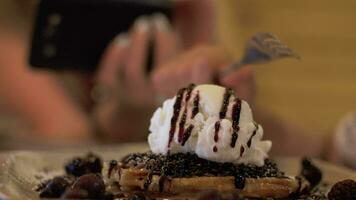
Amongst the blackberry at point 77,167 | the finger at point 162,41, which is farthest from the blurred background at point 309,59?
the blackberry at point 77,167

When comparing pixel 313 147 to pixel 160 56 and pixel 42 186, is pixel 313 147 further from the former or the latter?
pixel 42 186

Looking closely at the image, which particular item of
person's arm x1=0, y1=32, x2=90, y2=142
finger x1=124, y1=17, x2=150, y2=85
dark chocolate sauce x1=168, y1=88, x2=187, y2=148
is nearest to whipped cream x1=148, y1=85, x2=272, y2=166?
dark chocolate sauce x1=168, y1=88, x2=187, y2=148

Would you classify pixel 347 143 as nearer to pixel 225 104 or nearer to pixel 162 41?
pixel 225 104

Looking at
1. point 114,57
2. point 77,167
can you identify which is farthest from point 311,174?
point 114,57

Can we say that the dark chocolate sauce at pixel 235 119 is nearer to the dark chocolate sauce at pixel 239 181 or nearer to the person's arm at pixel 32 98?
the dark chocolate sauce at pixel 239 181

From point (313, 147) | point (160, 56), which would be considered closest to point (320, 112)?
point (313, 147)

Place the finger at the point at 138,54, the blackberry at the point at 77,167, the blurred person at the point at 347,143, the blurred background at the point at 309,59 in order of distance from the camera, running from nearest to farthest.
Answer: the blackberry at the point at 77,167
the blurred person at the point at 347,143
the finger at the point at 138,54
the blurred background at the point at 309,59
